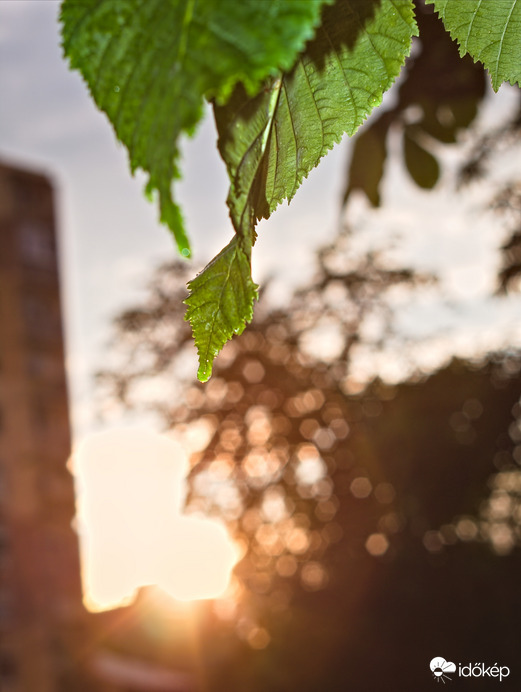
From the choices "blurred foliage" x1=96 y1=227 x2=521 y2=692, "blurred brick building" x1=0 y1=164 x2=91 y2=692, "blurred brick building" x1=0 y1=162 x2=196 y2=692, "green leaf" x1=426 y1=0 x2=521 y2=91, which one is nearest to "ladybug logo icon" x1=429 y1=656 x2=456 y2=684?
"blurred foliage" x1=96 y1=227 x2=521 y2=692

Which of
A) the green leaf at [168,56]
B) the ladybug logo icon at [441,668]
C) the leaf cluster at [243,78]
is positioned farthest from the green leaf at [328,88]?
the ladybug logo icon at [441,668]

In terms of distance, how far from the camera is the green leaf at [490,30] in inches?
13.2

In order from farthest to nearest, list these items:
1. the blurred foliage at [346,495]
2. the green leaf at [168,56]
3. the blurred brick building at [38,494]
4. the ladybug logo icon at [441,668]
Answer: the blurred brick building at [38,494]
the blurred foliage at [346,495]
the ladybug logo icon at [441,668]
the green leaf at [168,56]

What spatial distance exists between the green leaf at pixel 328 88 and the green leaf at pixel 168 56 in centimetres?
10

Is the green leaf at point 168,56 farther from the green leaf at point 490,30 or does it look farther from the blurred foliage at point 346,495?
the blurred foliage at point 346,495

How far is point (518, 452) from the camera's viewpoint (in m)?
5.35

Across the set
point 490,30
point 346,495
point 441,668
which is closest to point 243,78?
point 490,30

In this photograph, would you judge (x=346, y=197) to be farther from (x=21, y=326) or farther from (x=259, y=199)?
(x=21, y=326)

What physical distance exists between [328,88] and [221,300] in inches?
4.4

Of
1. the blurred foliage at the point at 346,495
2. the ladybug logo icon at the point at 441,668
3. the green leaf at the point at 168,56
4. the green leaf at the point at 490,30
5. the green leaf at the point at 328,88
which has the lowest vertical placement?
the green leaf at the point at 168,56

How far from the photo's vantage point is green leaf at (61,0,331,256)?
144 mm

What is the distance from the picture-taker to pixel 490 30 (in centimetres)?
34

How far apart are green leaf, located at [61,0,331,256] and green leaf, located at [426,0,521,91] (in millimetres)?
206

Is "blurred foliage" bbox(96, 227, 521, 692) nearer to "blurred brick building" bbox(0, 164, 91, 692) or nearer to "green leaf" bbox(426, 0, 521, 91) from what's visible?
"blurred brick building" bbox(0, 164, 91, 692)
